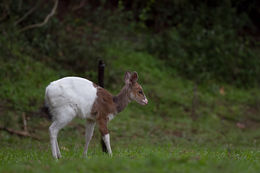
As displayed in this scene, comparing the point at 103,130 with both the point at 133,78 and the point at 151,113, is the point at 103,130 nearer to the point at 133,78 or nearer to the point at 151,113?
the point at 133,78

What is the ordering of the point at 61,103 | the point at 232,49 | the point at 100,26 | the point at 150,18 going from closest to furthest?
the point at 61,103
the point at 100,26
the point at 232,49
the point at 150,18

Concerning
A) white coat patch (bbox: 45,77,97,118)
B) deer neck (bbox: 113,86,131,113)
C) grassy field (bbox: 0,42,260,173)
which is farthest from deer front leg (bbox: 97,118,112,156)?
grassy field (bbox: 0,42,260,173)

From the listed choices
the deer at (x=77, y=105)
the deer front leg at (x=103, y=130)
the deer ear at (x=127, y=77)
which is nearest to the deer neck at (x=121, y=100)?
the deer at (x=77, y=105)

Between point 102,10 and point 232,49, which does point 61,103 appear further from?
point 232,49

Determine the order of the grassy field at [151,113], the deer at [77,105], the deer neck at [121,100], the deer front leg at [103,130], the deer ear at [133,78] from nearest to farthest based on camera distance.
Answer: the deer at [77,105], the deer front leg at [103,130], the deer neck at [121,100], the deer ear at [133,78], the grassy field at [151,113]

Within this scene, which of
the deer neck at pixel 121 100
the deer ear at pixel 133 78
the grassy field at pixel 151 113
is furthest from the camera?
the grassy field at pixel 151 113

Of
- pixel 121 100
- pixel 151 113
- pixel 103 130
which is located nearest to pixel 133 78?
pixel 121 100

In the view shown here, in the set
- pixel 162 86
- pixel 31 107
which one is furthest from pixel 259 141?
pixel 31 107

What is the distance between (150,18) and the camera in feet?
72.8

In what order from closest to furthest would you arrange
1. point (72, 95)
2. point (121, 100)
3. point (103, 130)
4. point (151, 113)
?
point (72, 95) < point (103, 130) < point (121, 100) < point (151, 113)

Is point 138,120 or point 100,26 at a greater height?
point 100,26

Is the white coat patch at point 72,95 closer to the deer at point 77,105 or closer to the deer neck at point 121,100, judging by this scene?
the deer at point 77,105

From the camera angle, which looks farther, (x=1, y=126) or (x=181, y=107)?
(x=181, y=107)

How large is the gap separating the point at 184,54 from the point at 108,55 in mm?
3839
